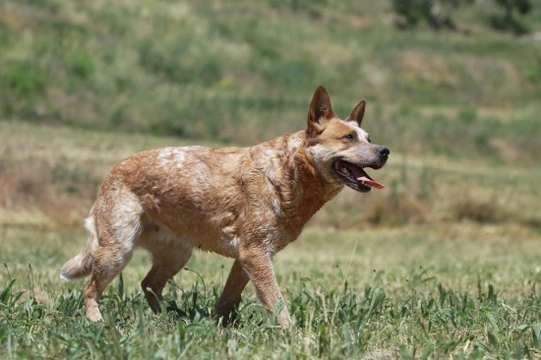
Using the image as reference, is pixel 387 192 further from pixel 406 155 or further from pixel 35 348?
pixel 35 348

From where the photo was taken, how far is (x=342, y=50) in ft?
168

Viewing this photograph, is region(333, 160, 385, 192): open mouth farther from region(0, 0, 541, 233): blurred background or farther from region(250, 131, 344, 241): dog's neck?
region(0, 0, 541, 233): blurred background

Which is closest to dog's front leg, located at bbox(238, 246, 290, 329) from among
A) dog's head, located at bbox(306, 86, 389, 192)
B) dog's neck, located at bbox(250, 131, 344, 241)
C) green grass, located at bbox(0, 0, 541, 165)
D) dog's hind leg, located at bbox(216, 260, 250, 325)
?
dog's neck, located at bbox(250, 131, 344, 241)

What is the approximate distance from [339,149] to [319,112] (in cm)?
37

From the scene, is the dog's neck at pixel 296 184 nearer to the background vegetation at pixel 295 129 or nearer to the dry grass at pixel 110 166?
the background vegetation at pixel 295 129

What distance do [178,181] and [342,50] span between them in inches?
1719

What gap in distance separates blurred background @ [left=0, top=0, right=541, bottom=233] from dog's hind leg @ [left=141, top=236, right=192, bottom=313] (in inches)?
433

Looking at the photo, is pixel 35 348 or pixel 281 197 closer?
pixel 35 348

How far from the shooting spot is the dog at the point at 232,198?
7867 mm

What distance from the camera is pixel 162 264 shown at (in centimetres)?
896

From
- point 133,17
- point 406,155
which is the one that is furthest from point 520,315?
point 133,17

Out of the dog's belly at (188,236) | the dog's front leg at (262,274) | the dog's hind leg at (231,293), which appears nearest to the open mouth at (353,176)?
the dog's front leg at (262,274)

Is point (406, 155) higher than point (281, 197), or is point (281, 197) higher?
point (281, 197)

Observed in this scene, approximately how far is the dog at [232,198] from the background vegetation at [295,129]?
0.38 m
